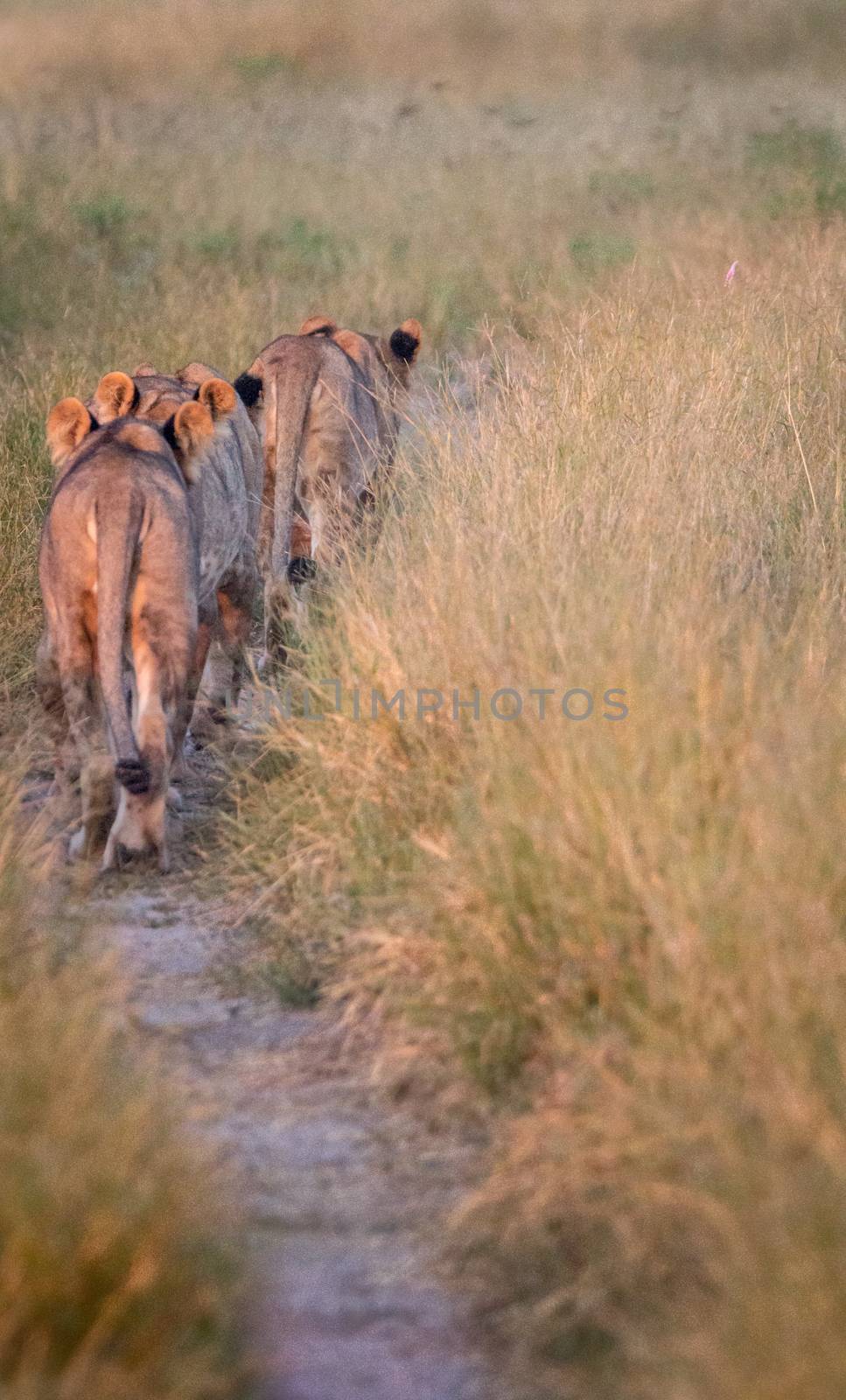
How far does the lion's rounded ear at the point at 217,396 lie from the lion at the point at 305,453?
33.8 inches

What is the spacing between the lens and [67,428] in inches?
216

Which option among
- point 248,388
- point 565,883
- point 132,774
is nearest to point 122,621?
point 132,774

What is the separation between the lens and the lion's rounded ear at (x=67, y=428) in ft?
17.8

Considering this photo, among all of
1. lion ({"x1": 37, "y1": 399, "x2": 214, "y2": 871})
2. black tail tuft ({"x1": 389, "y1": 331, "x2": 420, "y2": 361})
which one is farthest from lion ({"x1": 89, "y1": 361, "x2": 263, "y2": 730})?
black tail tuft ({"x1": 389, "y1": 331, "x2": 420, "y2": 361})

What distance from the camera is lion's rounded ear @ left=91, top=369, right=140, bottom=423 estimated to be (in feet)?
18.8

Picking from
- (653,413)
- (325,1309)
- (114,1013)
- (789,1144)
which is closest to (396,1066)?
(114,1013)

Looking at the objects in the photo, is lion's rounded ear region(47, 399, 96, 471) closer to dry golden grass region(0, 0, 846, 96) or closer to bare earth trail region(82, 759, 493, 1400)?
bare earth trail region(82, 759, 493, 1400)

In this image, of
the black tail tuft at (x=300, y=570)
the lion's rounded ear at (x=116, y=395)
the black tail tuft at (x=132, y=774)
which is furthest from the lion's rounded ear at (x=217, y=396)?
the black tail tuft at (x=132, y=774)

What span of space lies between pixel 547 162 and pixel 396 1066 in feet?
59.8

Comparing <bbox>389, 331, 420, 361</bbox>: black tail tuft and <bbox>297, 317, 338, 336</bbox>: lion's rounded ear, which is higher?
<bbox>297, 317, 338, 336</bbox>: lion's rounded ear

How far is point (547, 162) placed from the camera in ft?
68.4

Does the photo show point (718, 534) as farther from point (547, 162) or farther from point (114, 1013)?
point (547, 162)

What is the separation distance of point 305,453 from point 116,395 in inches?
54.9

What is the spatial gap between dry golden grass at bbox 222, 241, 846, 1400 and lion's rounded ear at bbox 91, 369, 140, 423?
33.3 inches
